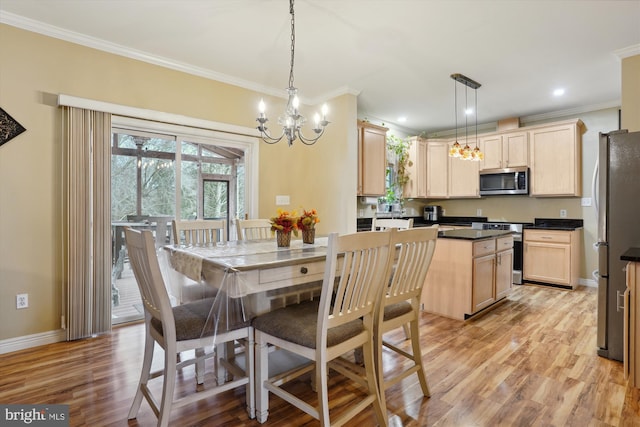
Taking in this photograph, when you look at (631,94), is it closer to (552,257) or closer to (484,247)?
(484,247)

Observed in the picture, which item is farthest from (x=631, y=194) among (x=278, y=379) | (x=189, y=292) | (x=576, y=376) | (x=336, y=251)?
(x=189, y=292)

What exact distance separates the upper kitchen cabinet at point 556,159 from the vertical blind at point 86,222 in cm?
537

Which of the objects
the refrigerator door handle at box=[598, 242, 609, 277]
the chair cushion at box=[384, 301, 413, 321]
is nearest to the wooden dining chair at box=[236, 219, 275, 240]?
the chair cushion at box=[384, 301, 413, 321]

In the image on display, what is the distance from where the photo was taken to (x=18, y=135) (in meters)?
2.56

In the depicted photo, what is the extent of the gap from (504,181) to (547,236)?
1002 mm

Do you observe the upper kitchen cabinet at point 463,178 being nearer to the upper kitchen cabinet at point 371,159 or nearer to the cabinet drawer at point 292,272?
the upper kitchen cabinet at point 371,159

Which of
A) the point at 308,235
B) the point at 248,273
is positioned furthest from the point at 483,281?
the point at 248,273

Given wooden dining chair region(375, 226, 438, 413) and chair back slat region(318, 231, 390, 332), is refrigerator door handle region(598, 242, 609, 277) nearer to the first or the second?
wooden dining chair region(375, 226, 438, 413)

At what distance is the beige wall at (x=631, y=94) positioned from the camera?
9.59 ft

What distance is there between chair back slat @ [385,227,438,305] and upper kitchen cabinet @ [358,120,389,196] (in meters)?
2.44

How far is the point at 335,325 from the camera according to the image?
4.87 ft

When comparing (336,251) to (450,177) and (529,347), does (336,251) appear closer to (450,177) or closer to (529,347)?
(529,347)

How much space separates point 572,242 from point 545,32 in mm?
2931

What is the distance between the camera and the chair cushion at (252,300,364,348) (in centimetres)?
152
